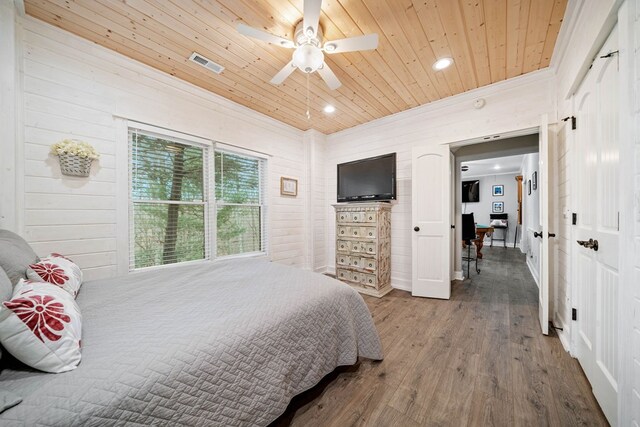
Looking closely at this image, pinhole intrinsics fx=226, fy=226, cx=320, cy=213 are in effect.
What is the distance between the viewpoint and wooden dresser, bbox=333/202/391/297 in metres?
3.26

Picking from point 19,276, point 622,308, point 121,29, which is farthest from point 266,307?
point 121,29

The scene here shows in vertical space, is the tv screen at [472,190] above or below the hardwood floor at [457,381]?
above

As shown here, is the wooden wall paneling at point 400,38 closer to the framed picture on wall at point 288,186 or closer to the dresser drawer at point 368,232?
the dresser drawer at point 368,232

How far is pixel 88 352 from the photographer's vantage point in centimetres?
84

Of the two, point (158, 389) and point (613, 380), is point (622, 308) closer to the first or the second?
point (613, 380)

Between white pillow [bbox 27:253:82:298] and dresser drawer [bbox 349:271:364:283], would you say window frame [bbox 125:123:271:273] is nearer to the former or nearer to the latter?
white pillow [bbox 27:253:82:298]

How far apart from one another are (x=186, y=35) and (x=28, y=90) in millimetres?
1310

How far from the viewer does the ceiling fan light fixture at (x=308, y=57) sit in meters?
1.77

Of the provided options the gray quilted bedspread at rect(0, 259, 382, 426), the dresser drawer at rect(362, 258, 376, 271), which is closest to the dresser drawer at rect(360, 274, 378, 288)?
the dresser drawer at rect(362, 258, 376, 271)

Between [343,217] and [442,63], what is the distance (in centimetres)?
226

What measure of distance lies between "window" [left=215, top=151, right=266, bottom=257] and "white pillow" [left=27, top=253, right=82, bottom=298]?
1573mm

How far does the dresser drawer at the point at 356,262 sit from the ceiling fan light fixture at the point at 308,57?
2.54 metres

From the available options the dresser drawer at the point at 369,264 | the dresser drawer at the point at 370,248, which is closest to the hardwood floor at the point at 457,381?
the dresser drawer at the point at 369,264

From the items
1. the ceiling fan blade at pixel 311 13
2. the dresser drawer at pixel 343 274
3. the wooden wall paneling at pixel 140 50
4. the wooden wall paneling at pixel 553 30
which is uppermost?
the wooden wall paneling at pixel 140 50
